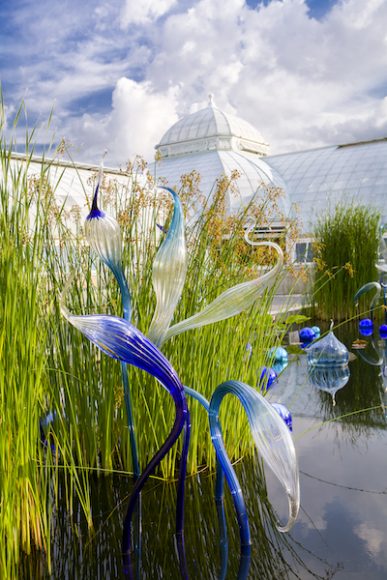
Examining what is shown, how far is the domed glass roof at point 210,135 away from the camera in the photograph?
2533cm

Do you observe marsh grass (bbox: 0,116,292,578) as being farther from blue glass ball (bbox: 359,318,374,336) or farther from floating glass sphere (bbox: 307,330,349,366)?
blue glass ball (bbox: 359,318,374,336)

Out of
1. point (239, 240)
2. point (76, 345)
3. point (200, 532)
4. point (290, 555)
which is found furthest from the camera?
point (239, 240)

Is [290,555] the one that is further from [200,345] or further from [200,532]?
[200,345]

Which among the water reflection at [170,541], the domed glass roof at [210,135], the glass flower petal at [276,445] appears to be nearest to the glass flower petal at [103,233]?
the glass flower petal at [276,445]

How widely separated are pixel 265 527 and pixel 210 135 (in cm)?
2473

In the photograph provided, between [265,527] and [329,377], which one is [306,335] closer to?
[329,377]

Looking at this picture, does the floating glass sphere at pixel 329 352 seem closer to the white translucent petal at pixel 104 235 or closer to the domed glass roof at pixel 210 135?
the white translucent petal at pixel 104 235

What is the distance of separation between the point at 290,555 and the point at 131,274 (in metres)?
0.98

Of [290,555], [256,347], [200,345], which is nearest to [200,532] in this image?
[290,555]

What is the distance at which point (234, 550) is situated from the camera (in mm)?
1583

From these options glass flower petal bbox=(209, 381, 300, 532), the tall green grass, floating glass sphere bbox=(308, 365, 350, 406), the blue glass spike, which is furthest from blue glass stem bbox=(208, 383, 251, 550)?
the tall green grass

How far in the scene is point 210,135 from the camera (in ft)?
83.4

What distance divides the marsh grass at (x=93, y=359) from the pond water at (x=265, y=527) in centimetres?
7

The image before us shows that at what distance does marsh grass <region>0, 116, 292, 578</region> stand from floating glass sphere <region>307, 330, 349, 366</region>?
156 centimetres
